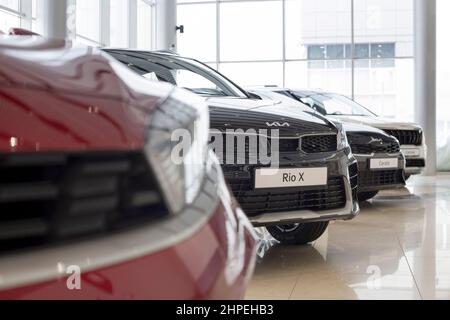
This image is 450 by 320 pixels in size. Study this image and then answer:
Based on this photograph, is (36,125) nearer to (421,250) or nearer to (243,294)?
(243,294)

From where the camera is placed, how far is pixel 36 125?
78 centimetres

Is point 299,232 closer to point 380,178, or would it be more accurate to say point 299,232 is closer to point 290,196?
point 290,196

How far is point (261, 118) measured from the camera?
8.25ft

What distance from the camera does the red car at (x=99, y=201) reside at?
2.35 ft

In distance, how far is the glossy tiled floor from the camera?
2320mm

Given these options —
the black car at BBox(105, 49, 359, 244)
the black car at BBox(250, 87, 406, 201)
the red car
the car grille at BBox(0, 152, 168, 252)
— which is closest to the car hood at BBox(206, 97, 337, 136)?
the black car at BBox(105, 49, 359, 244)

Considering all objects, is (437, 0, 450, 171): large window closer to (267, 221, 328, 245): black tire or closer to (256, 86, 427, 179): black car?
(256, 86, 427, 179): black car

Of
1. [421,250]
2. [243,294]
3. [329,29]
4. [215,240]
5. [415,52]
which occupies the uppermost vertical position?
[329,29]

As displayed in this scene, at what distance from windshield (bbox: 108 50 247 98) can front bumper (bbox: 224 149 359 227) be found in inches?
31.3

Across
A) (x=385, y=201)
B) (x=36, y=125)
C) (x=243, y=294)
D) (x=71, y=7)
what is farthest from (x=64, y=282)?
(x=71, y=7)

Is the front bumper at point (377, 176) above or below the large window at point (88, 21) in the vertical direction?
below

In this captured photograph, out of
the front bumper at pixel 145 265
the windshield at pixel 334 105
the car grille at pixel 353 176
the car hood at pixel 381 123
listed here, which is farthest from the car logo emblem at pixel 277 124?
the windshield at pixel 334 105

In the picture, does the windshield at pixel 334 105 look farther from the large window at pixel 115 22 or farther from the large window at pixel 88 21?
the large window at pixel 88 21
